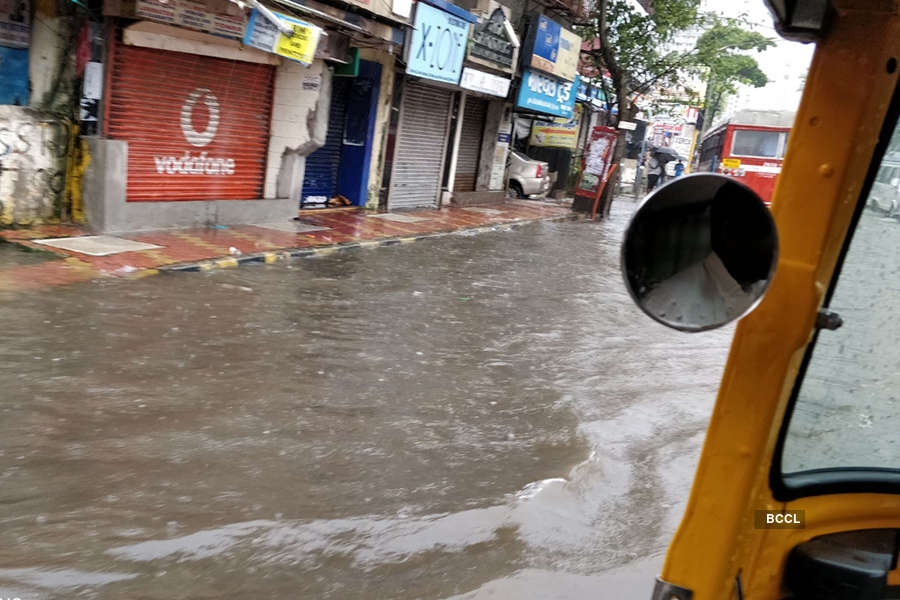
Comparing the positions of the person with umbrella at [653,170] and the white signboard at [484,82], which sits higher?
the white signboard at [484,82]

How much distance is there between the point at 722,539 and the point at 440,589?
1978mm

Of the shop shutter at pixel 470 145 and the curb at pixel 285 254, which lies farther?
the shop shutter at pixel 470 145

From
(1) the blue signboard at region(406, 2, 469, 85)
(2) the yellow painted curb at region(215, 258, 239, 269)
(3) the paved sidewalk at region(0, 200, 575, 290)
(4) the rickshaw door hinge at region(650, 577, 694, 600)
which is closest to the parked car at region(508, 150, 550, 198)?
(3) the paved sidewalk at region(0, 200, 575, 290)

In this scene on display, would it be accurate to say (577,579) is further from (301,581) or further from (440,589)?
(301,581)

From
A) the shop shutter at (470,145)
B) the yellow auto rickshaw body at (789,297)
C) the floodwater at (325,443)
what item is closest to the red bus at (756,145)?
the shop shutter at (470,145)

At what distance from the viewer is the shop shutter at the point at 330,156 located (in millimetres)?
14797

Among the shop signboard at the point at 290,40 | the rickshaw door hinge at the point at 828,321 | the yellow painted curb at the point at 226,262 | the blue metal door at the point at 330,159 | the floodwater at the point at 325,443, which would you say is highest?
the shop signboard at the point at 290,40

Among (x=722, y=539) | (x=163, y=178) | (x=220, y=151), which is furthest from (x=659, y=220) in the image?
(x=220, y=151)

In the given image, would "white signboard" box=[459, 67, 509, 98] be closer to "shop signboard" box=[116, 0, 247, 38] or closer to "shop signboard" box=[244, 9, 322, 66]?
"shop signboard" box=[244, 9, 322, 66]

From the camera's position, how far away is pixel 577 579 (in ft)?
12.3

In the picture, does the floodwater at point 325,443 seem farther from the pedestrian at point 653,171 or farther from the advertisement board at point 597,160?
the pedestrian at point 653,171

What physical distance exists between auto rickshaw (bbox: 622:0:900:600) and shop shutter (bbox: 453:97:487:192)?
1830cm

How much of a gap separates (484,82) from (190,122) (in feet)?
27.7

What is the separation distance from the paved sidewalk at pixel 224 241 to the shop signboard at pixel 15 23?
2056mm
